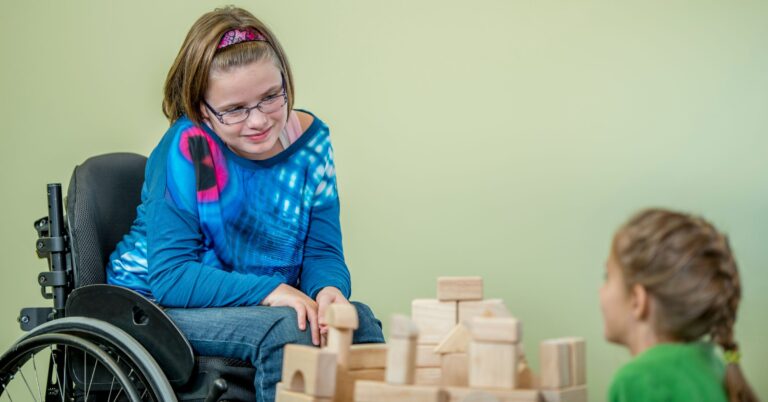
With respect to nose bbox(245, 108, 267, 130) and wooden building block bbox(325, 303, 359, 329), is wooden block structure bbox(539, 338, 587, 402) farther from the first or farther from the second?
nose bbox(245, 108, 267, 130)

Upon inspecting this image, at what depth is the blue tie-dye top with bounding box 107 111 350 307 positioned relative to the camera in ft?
5.75

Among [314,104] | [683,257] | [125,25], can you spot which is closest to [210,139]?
[683,257]

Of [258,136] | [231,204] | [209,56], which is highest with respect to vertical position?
[209,56]

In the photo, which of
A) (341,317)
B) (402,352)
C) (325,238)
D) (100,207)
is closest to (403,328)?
(402,352)

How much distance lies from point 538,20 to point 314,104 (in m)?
0.66

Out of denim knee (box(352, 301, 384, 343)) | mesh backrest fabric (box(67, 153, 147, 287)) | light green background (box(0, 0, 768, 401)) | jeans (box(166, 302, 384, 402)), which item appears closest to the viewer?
jeans (box(166, 302, 384, 402))

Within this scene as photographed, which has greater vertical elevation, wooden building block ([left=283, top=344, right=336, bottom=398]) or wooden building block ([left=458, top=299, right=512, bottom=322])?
wooden building block ([left=458, top=299, right=512, bottom=322])

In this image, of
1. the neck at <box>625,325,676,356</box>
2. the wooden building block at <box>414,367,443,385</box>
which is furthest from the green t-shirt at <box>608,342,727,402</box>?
the wooden building block at <box>414,367,443,385</box>

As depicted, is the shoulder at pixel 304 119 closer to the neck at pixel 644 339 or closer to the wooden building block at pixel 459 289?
the wooden building block at pixel 459 289

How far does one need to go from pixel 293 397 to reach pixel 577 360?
1.19 ft

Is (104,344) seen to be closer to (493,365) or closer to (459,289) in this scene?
(459,289)

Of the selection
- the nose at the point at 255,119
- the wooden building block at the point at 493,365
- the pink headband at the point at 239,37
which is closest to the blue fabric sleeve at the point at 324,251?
the nose at the point at 255,119

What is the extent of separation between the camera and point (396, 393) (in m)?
1.25

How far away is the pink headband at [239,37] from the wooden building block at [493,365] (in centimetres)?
80
